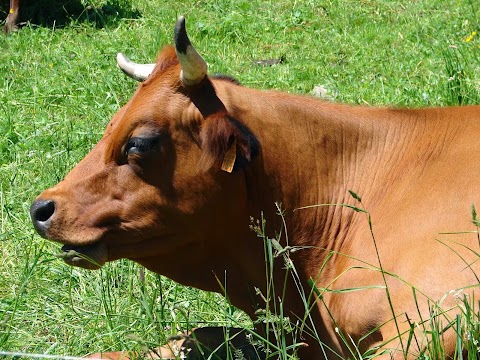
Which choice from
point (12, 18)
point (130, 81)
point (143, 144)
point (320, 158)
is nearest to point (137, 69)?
point (143, 144)

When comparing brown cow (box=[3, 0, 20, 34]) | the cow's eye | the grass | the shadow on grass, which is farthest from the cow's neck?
brown cow (box=[3, 0, 20, 34])

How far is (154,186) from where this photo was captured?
187 inches

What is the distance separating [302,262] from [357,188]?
485 mm

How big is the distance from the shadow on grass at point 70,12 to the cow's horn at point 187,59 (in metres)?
6.76

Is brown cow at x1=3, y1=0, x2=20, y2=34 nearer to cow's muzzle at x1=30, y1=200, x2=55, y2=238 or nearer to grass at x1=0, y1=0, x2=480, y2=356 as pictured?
grass at x1=0, y1=0, x2=480, y2=356

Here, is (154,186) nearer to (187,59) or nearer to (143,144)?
(143,144)

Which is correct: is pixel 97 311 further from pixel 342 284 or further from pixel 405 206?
pixel 405 206

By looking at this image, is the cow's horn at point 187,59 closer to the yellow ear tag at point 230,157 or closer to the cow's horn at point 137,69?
the yellow ear tag at point 230,157

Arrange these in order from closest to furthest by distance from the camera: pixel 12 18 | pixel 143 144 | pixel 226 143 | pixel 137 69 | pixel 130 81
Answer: pixel 226 143
pixel 143 144
pixel 137 69
pixel 130 81
pixel 12 18

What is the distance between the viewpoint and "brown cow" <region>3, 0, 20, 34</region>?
1120 cm

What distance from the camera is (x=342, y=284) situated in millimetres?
4715

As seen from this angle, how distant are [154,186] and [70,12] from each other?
24.8 ft

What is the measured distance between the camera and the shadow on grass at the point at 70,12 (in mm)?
11430

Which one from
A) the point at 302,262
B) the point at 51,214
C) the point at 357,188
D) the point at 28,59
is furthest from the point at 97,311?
the point at 28,59
